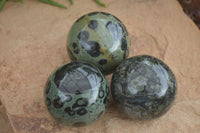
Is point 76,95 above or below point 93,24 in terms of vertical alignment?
below

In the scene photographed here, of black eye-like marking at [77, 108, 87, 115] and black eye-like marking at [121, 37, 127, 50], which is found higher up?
black eye-like marking at [121, 37, 127, 50]

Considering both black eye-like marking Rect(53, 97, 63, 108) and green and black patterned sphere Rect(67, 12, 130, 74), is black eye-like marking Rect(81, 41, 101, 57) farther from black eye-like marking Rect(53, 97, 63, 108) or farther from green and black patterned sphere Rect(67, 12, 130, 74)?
black eye-like marking Rect(53, 97, 63, 108)

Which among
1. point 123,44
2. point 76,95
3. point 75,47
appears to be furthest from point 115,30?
point 76,95

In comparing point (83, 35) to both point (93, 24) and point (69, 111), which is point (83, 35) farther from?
point (69, 111)

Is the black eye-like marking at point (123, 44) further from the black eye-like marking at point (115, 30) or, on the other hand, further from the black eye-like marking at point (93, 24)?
the black eye-like marking at point (93, 24)

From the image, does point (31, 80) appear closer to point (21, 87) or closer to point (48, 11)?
point (21, 87)

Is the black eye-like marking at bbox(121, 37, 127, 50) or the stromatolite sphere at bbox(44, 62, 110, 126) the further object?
the black eye-like marking at bbox(121, 37, 127, 50)

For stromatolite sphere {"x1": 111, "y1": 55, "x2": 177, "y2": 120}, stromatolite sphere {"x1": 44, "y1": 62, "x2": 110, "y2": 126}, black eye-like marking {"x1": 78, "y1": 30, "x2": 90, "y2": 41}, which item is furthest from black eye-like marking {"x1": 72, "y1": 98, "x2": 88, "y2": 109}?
black eye-like marking {"x1": 78, "y1": 30, "x2": 90, "y2": 41}
